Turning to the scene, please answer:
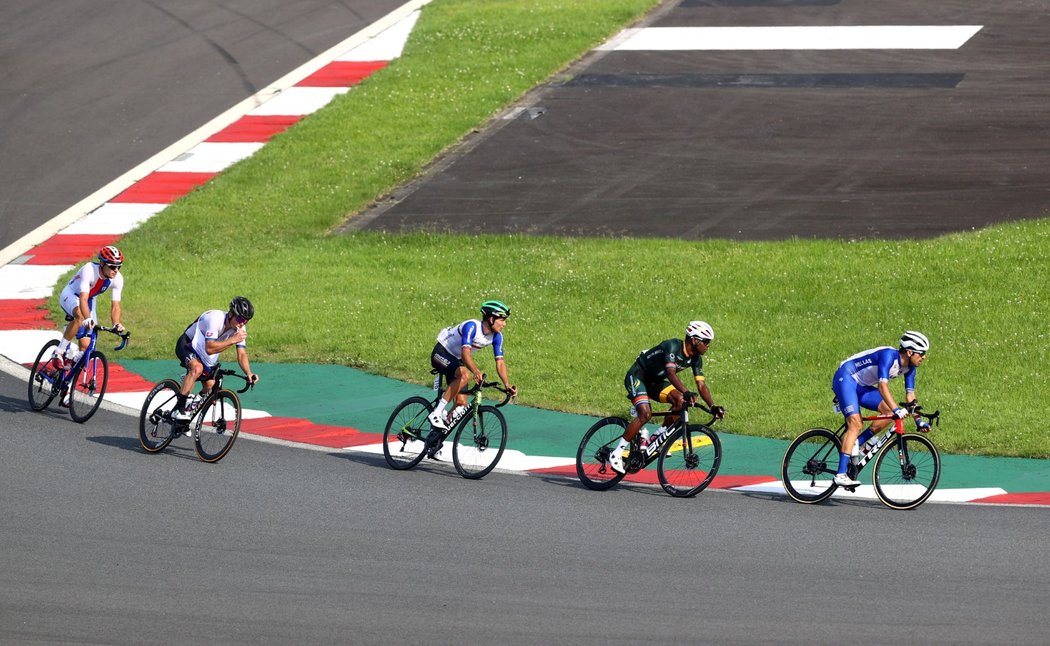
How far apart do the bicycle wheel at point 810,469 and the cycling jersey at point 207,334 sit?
576 centimetres

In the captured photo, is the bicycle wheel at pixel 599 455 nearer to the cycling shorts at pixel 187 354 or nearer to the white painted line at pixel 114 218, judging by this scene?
the cycling shorts at pixel 187 354

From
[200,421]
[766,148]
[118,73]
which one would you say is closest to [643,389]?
[200,421]

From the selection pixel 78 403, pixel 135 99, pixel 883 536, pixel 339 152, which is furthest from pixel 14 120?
pixel 883 536

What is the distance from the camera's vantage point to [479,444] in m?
14.5

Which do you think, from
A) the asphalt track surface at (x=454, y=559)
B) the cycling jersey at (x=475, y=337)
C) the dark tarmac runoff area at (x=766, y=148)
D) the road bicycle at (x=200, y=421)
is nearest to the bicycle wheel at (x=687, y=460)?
the asphalt track surface at (x=454, y=559)

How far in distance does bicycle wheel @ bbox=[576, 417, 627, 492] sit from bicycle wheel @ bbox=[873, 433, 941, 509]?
255 centimetres

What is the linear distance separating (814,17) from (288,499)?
80.6ft

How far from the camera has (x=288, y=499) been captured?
13.5 metres

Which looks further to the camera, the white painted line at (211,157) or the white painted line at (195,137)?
the white painted line at (211,157)

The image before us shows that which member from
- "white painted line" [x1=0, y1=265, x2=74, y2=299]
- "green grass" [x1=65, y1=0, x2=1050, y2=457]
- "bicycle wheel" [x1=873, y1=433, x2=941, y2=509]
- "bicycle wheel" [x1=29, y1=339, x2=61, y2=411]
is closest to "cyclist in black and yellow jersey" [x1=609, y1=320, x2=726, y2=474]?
"bicycle wheel" [x1=873, y1=433, x2=941, y2=509]

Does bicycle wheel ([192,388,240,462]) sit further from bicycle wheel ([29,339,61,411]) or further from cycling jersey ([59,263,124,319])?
bicycle wheel ([29,339,61,411])

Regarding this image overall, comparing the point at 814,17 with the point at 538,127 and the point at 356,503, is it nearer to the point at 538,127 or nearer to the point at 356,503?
the point at 538,127

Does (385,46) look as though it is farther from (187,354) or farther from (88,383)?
(187,354)

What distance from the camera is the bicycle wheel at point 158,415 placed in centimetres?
1497
